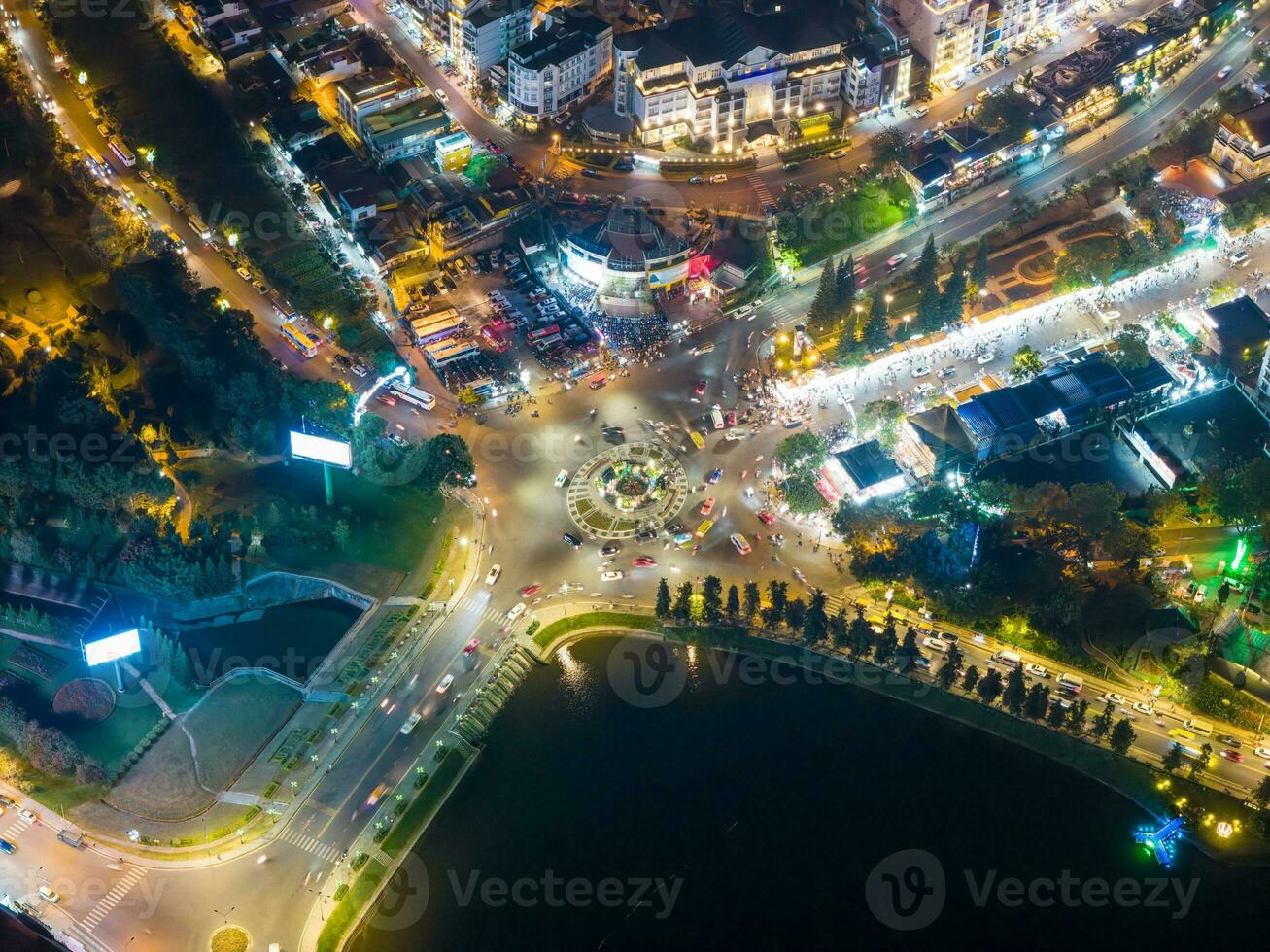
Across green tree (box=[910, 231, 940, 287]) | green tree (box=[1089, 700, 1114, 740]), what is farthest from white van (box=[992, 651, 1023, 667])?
green tree (box=[910, 231, 940, 287])

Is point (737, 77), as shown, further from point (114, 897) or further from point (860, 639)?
point (114, 897)

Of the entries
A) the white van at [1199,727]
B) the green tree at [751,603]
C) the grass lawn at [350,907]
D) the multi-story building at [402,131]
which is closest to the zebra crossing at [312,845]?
the grass lawn at [350,907]

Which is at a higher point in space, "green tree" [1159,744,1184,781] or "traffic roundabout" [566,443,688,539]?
"traffic roundabout" [566,443,688,539]

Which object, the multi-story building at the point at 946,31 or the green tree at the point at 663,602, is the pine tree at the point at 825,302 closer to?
the green tree at the point at 663,602

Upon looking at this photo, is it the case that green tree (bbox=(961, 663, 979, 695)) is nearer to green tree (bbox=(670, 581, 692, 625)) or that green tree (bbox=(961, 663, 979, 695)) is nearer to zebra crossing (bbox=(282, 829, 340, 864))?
green tree (bbox=(670, 581, 692, 625))

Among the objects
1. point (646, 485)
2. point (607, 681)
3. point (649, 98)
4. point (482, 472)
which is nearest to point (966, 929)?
point (607, 681)

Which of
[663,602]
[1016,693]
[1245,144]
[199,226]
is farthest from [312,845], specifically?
[1245,144]
